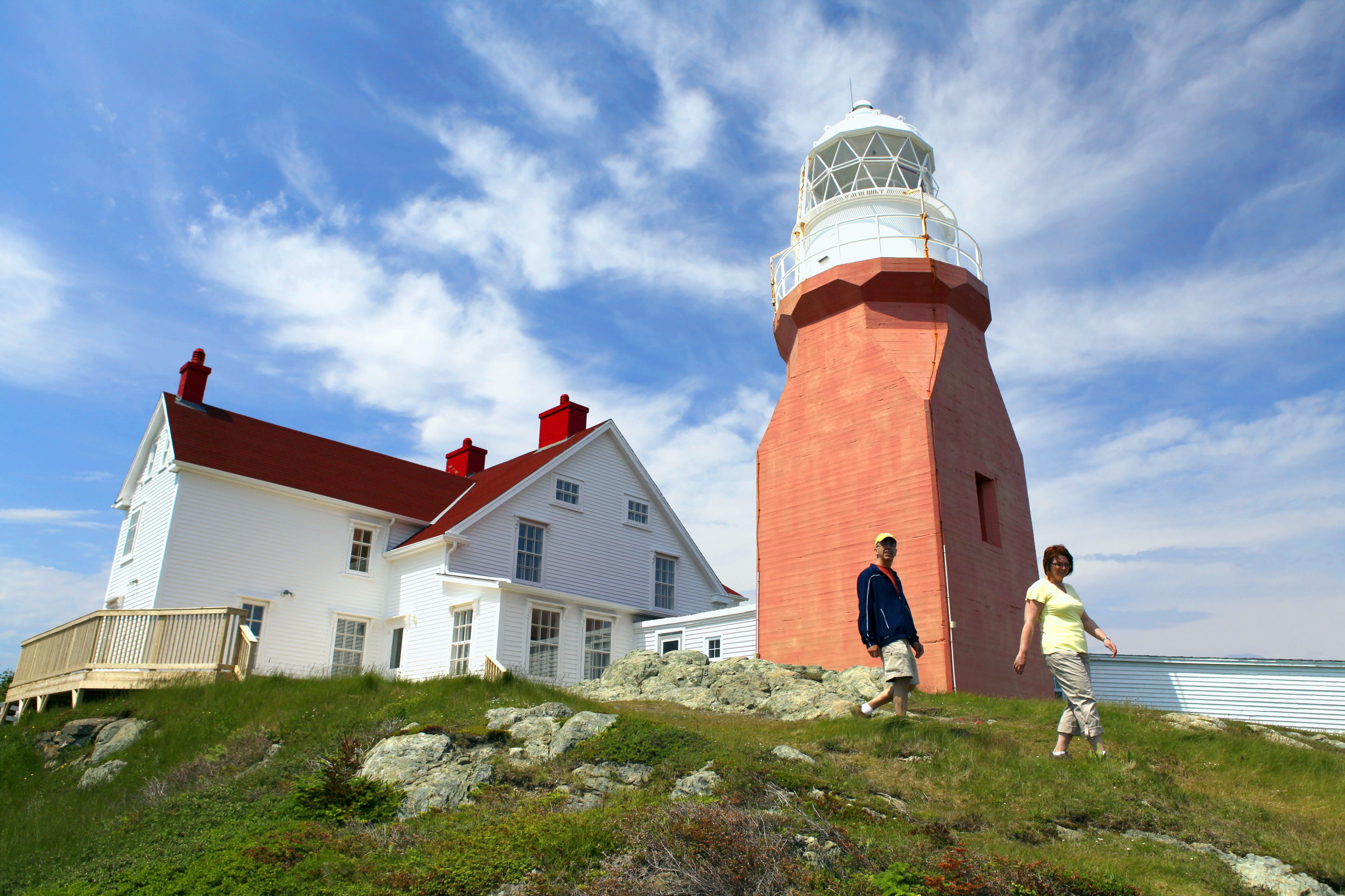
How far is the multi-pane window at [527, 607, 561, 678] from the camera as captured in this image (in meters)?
19.8

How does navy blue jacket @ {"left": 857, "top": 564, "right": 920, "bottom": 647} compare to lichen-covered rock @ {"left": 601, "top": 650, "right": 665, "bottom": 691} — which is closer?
navy blue jacket @ {"left": 857, "top": 564, "right": 920, "bottom": 647}

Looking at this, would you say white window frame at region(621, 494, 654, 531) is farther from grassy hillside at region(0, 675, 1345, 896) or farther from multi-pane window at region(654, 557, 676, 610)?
grassy hillside at region(0, 675, 1345, 896)

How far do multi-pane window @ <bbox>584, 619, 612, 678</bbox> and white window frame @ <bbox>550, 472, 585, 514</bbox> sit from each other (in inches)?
129

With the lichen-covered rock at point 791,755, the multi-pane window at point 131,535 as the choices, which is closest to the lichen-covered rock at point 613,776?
the lichen-covered rock at point 791,755

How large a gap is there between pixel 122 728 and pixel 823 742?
9.76m

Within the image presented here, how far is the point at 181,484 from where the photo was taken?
765 inches

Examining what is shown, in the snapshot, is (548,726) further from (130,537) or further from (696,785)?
(130,537)

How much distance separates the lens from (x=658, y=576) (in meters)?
25.2

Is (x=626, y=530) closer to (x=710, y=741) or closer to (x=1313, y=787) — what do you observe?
(x=710, y=741)

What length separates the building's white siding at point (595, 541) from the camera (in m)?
21.8

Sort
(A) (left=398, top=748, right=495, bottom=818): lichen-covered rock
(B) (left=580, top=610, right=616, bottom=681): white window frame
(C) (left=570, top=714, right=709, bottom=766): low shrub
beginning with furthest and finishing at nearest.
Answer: (B) (left=580, top=610, right=616, bottom=681): white window frame, (C) (left=570, top=714, right=709, bottom=766): low shrub, (A) (left=398, top=748, right=495, bottom=818): lichen-covered rock

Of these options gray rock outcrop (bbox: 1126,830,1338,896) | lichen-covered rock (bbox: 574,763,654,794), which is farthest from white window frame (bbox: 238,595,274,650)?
gray rock outcrop (bbox: 1126,830,1338,896)

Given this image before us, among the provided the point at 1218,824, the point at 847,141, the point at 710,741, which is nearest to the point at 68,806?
the point at 710,741

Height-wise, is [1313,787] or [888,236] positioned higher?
[888,236]
